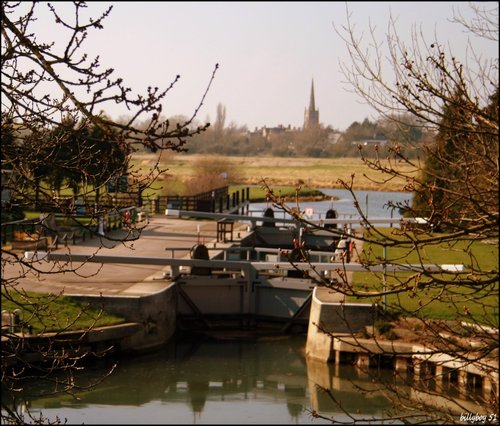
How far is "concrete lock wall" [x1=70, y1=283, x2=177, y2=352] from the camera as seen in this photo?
2173 cm

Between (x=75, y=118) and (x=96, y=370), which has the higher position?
(x=75, y=118)

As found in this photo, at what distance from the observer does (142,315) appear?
2231 cm

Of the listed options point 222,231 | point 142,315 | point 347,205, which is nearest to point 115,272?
point 142,315

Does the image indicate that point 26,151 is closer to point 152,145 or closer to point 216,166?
point 152,145

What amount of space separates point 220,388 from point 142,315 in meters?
3.28

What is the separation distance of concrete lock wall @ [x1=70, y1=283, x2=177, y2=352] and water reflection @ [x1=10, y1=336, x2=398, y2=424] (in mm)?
347

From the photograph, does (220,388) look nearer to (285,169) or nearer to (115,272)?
(115,272)

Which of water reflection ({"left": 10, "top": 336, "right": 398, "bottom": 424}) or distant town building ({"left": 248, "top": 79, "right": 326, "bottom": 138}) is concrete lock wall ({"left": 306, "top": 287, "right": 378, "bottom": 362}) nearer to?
water reflection ({"left": 10, "top": 336, "right": 398, "bottom": 424})

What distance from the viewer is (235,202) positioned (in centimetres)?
4803

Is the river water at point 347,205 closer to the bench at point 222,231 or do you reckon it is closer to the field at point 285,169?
the field at point 285,169

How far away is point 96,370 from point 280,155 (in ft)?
226

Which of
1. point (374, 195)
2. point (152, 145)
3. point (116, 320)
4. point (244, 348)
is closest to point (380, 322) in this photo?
point (244, 348)

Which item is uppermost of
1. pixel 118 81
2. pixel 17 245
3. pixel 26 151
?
pixel 118 81

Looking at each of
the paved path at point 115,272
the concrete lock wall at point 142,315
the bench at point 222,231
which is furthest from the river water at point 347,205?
the concrete lock wall at point 142,315
